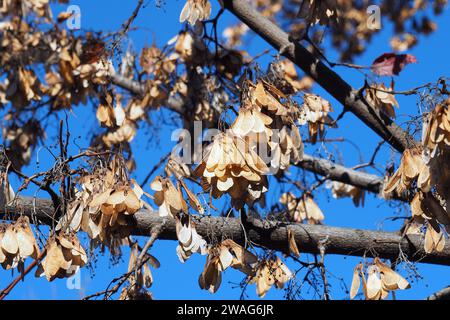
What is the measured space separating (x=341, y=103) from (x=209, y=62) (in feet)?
2.91

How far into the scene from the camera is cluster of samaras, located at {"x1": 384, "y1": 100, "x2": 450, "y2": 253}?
220 centimetres

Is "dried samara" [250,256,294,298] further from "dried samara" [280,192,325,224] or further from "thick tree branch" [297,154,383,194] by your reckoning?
"thick tree branch" [297,154,383,194]

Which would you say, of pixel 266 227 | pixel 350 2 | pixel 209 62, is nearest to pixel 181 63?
pixel 209 62

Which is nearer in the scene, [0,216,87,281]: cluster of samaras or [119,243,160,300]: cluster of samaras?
[0,216,87,281]: cluster of samaras

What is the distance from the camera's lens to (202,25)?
3.45 meters

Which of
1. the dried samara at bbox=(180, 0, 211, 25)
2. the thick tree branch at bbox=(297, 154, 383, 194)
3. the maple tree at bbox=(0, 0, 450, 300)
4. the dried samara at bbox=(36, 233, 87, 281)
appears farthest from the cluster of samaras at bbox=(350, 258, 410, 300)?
the thick tree branch at bbox=(297, 154, 383, 194)

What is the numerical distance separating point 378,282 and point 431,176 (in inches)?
17.5

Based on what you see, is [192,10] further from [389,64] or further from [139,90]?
[139,90]

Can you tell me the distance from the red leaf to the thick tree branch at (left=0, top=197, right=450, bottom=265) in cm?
52

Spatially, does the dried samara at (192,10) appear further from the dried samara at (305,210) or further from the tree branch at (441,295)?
the tree branch at (441,295)

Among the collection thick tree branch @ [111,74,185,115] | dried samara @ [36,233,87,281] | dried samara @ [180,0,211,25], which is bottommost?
dried samara @ [36,233,87,281]

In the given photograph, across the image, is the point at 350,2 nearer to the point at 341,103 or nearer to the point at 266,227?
the point at 341,103

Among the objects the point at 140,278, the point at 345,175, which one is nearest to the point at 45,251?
the point at 140,278

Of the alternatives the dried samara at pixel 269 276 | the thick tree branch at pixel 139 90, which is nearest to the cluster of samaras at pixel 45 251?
the dried samara at pixel 269 276
